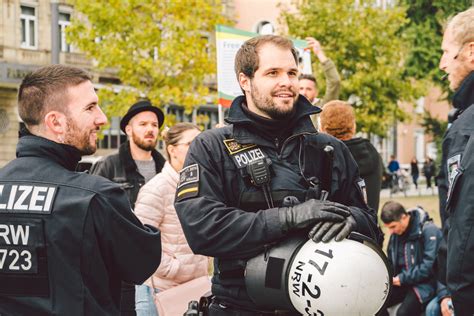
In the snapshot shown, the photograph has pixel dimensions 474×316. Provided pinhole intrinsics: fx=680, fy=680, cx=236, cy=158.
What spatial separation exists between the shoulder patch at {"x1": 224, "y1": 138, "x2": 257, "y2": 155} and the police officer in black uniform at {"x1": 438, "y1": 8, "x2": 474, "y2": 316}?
87cm

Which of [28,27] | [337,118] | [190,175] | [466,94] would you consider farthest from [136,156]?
[28,27]

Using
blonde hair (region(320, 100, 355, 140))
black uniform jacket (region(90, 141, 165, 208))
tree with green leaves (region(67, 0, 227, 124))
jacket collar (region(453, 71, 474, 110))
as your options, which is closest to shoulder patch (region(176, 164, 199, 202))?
jacket collar (region(453, 71, 474, 110))

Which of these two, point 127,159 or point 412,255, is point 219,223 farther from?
point 412,255

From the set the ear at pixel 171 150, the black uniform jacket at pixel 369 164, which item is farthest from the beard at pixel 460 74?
the ear at pixel 171 150

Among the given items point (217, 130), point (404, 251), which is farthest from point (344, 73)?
point (217, 130)

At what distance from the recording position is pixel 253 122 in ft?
Result: 9.88

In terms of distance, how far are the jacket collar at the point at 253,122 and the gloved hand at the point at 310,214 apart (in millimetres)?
442

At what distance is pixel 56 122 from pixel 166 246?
1966mm

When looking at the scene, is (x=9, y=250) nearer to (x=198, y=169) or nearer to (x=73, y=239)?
(x=73, y=239)

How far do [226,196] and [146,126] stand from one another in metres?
2.87

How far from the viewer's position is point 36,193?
2.50 meters

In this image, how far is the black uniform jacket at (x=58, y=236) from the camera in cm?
245

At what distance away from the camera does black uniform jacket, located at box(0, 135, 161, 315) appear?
2.45 metres

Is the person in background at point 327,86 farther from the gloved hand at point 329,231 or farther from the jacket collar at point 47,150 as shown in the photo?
the jacket collar at point 47,150
